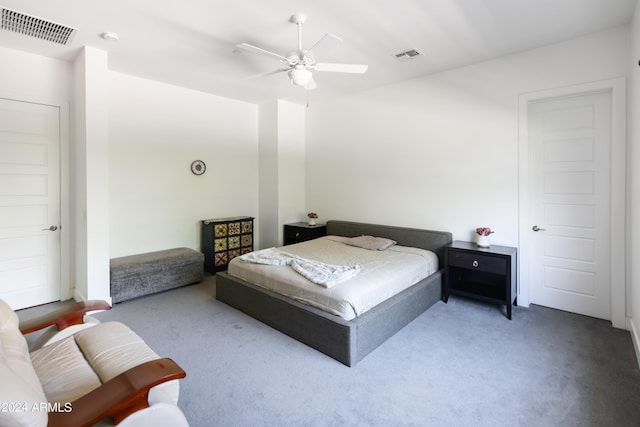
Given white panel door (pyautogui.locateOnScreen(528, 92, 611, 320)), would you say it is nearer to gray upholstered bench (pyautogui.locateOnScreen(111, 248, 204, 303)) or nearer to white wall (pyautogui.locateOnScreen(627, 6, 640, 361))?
white wall (pyautogui.locateOnScreen(627, 6, 640, 361))

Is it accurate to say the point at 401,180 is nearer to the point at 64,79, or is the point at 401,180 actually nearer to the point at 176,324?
the point at 176,324

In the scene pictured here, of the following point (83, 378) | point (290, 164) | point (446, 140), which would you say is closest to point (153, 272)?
point (83, 378)

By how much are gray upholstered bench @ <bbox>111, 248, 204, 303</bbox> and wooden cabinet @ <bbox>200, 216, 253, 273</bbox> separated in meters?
0.44

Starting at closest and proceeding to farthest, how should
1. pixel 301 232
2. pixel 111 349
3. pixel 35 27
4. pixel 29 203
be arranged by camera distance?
pixel 111 349 < pixel 35 27 < pixel 29 203 < pixel 301 232

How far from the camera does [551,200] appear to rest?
3.54m

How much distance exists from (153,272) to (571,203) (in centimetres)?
494

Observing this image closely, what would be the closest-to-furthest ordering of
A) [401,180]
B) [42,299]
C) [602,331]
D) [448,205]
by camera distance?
[602,331]
[42,299]
[448,205]
[401,180]

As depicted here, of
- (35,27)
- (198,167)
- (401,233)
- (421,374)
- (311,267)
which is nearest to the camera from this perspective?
(421,374)

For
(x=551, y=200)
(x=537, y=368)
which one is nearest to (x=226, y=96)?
(x=551, y=200)

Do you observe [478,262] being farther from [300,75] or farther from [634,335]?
[300,75]

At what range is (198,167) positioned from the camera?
510 centimetres

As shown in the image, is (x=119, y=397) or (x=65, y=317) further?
(x=65, y=317)

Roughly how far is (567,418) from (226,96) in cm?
563

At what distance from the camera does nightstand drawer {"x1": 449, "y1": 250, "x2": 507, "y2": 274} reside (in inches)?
133
